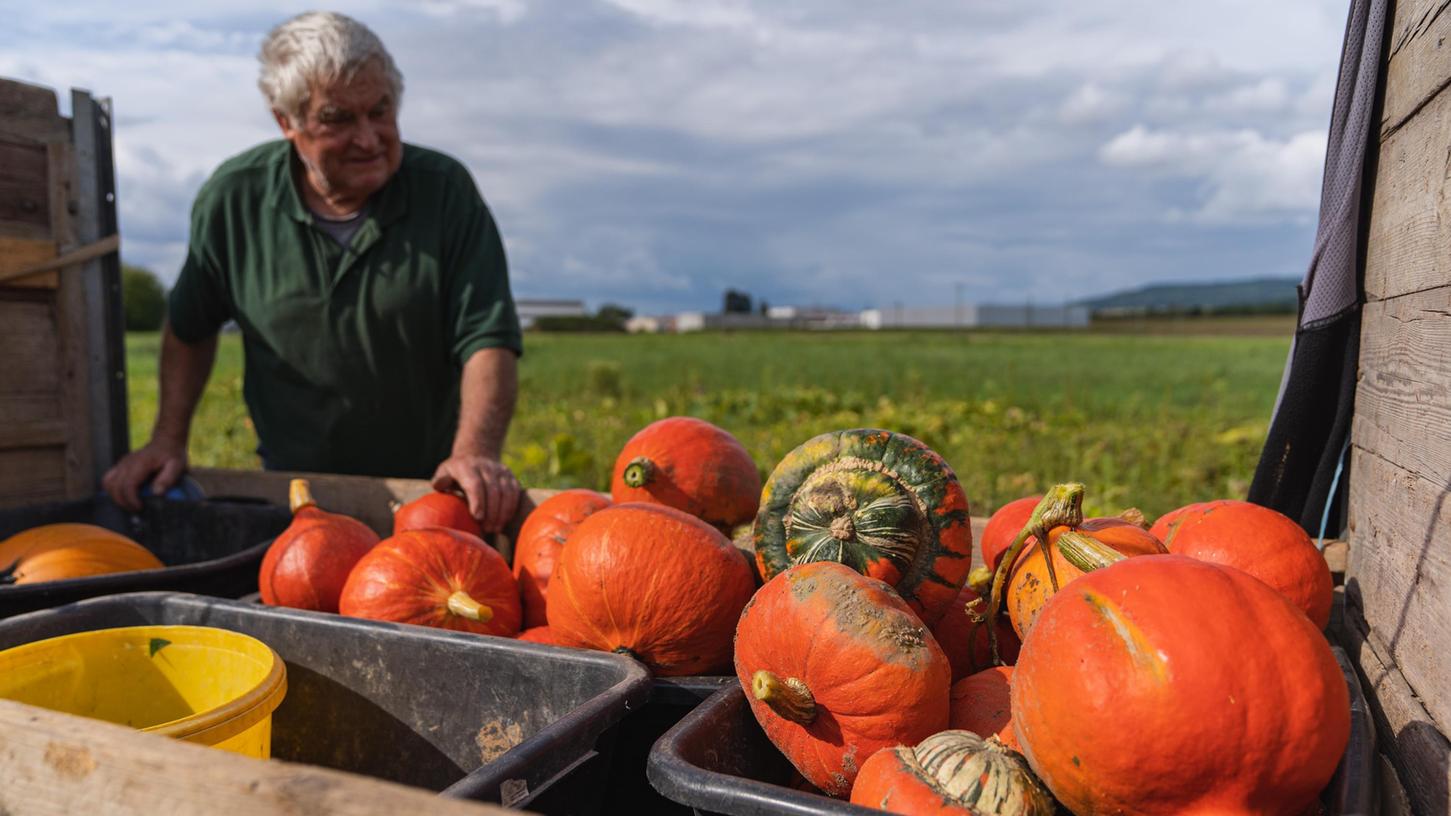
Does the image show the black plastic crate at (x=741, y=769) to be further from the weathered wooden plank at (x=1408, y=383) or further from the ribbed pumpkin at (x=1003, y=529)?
the ribbed pumpkin at (x=1003, y=529)

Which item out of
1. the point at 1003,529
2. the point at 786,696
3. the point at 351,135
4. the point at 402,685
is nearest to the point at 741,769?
the point at 786,696

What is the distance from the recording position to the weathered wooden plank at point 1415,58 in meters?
1.71

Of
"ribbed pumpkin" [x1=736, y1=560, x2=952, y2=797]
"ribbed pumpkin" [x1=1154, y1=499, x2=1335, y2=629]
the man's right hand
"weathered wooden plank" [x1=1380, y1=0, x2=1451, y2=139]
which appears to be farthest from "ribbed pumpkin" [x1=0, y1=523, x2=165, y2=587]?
"weathered wooden plank" [x1=1380, y1=0, x2=1451, y2=139]

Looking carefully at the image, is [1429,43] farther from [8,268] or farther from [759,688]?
[8,268]

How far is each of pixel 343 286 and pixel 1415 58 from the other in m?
3.64

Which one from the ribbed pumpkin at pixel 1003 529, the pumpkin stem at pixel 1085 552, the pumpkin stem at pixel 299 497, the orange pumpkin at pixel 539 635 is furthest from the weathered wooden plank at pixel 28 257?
the pumpkin stem at pixel 1085 552

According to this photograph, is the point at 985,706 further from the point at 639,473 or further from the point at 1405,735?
the point at 639,473

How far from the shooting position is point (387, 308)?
13.3 ft

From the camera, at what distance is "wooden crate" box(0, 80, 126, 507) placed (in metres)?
3.53

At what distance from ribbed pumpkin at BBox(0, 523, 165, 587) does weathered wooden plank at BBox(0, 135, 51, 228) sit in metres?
1.37

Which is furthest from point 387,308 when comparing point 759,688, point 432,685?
point 759,688

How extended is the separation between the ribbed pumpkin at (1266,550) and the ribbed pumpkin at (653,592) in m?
0.89

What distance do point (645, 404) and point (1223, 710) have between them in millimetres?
15597

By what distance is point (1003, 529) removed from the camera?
217 centimetres
